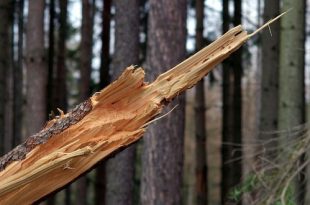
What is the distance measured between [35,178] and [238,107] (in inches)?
378

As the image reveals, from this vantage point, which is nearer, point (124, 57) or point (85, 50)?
point (124, 57)

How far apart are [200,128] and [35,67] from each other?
19.1 feet

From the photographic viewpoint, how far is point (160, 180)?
23.0 ft

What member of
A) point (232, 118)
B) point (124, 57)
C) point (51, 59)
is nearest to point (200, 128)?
point (232, 118)

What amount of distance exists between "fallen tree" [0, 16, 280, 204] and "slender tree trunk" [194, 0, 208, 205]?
8255mm

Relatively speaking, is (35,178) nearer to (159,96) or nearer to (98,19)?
(159,96)

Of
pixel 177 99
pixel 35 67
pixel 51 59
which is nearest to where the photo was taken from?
pixel 177 99

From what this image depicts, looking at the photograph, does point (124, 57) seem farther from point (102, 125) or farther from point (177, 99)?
point (102, 125)

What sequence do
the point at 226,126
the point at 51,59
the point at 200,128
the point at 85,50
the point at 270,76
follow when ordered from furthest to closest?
the point at 200,128 < the point at 226,126 < the point at 51,59 < the point at 85,50 < the point at 270,76

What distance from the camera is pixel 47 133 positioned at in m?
3.49

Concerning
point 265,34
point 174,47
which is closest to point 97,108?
point 174,47

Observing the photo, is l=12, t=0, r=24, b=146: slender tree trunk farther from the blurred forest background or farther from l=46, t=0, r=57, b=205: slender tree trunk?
l=46, t=0, r=57, b=205: slender tree trunk

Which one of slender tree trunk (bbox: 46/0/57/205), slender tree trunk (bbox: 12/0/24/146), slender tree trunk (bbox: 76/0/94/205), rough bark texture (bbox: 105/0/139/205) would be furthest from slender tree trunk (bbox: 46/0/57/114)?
rough bark texture (bbox: 105/0/139/205)

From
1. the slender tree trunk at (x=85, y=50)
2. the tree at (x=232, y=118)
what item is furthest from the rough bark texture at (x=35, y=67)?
the tree at (x=232, y=118)
